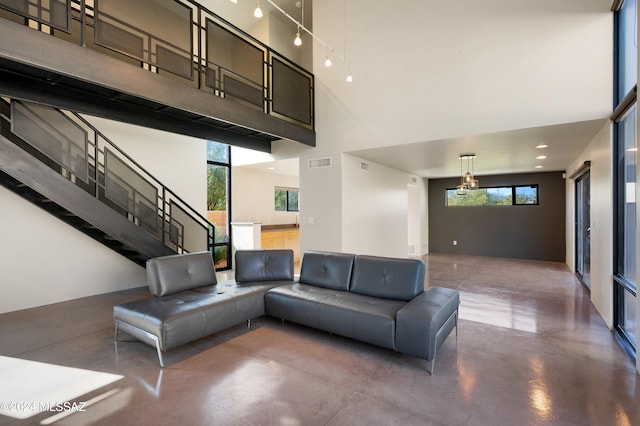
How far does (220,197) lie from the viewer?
7547mm

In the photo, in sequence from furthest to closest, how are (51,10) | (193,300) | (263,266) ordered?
(263,266) → (193,300) → (51,10)

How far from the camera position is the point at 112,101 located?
155 inches

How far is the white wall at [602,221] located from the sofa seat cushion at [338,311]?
273 centimetres

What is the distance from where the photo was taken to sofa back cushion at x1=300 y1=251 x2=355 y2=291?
3895 millimetres

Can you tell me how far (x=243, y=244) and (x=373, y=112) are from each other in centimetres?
430

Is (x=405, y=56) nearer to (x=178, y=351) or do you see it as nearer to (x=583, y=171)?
(x=583, y=171)

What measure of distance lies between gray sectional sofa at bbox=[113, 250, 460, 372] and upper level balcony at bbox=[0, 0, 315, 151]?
80.4 inches

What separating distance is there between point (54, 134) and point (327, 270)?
3.93 metres

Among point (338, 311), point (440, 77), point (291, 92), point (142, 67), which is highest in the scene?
point (291, 92)

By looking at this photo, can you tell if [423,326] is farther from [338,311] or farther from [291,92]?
[291,92]

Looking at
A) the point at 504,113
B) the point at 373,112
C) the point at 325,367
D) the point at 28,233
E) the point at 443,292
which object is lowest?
the point at 325,367

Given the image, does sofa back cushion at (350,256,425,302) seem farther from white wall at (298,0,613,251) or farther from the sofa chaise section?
white wall at (298,0,613,251)

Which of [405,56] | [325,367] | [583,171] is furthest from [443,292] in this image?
[583,171]

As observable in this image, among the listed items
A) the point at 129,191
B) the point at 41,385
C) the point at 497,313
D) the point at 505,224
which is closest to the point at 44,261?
the point at 129,191
